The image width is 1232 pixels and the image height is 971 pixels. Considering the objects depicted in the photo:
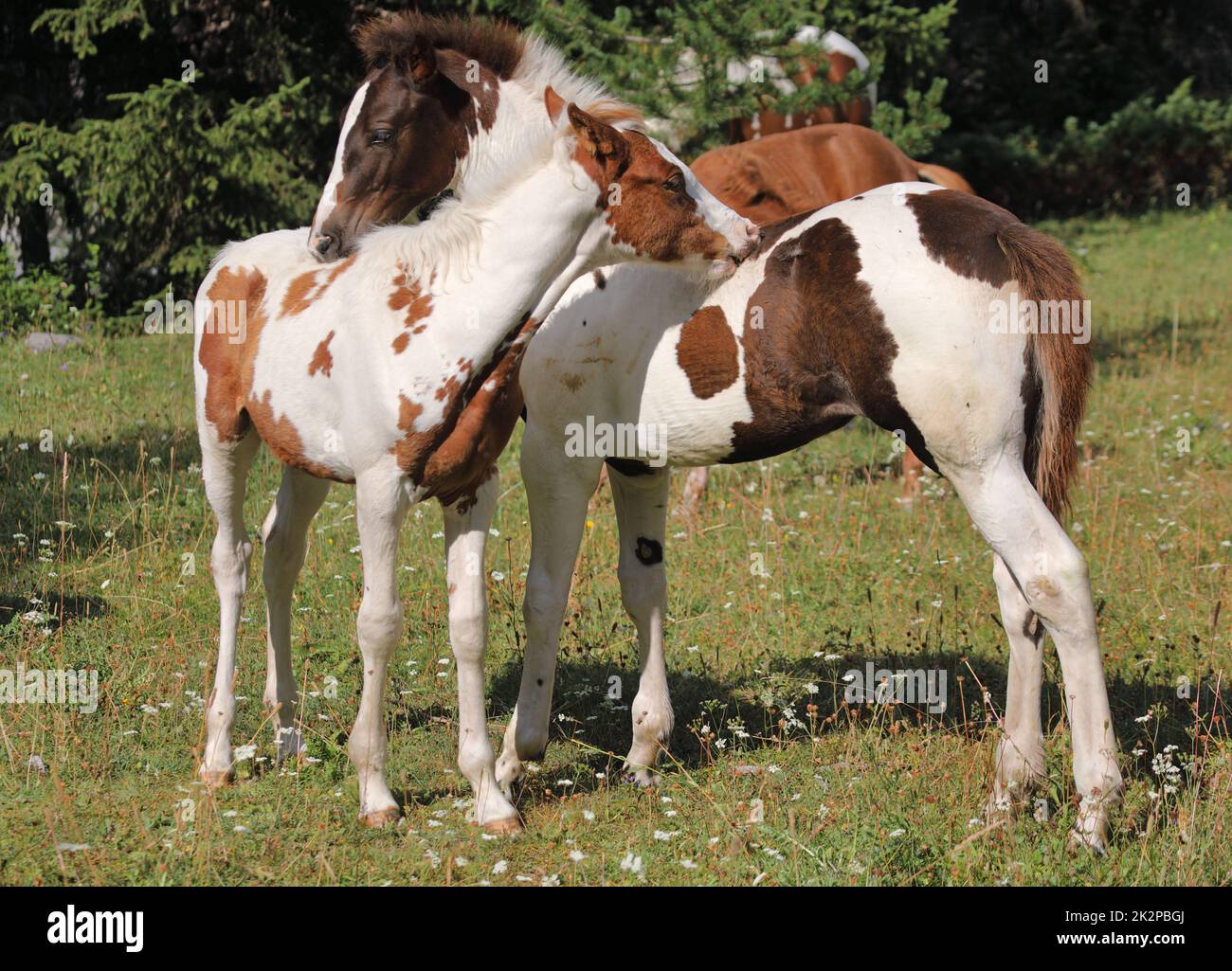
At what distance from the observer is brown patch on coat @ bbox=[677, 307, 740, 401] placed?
4520mm

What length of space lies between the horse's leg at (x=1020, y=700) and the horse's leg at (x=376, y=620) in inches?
81.1

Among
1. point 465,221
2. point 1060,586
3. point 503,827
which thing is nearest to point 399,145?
point 465,221

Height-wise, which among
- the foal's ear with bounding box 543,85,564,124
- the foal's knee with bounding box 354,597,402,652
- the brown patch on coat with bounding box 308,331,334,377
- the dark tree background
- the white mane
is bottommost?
the foal's knee with bounding box 354,597,402,652

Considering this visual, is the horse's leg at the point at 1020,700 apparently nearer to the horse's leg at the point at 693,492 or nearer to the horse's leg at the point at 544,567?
the horse's leg at the point at 544,567

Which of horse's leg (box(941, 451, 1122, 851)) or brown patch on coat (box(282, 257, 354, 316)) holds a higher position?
brown patch on coat (box(282, 257, 354, 316))

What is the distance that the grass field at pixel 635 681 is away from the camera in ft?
13.9

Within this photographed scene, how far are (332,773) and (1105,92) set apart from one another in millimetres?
24590

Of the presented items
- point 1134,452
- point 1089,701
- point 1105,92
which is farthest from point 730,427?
point 1105,92

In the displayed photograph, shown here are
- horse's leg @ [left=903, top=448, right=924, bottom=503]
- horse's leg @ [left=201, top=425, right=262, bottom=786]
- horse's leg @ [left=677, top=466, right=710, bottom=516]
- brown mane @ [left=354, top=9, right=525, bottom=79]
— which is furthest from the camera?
horse's leg @ [left=903, top=448, right=924, bottom=503]

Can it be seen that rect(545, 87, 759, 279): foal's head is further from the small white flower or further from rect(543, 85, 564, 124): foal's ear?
the small white flower

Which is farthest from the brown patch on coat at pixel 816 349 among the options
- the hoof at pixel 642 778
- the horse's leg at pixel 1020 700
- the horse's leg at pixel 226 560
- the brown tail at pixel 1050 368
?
the horse's leg at pixel 226 560

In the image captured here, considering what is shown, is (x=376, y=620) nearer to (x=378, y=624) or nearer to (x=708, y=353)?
(x=378, y=624)

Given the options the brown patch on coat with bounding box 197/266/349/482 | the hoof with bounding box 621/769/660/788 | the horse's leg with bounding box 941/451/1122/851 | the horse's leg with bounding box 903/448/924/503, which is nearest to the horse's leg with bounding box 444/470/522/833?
the brown patch on coat with bounding box 197/266/349/482

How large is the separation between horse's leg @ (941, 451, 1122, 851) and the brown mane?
2.36 m
